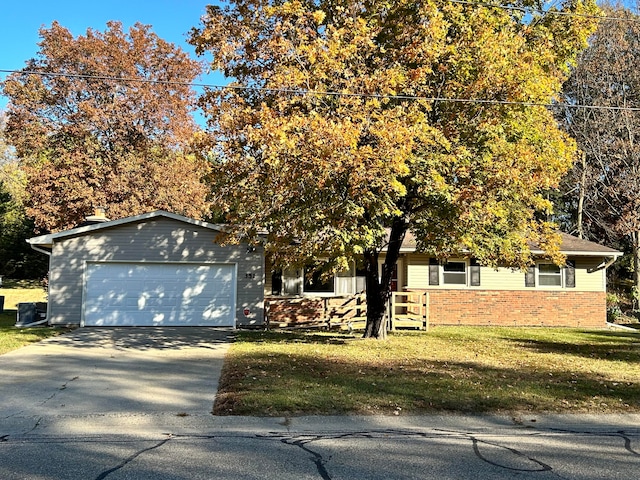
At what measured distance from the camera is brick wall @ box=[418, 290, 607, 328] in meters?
19.5

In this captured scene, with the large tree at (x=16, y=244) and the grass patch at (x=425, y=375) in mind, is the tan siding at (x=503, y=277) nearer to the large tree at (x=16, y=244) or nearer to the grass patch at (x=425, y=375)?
the grass patch at (x=425, y=375)

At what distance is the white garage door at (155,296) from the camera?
1706 cm

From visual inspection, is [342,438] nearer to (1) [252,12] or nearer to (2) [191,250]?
(1) [252,12]

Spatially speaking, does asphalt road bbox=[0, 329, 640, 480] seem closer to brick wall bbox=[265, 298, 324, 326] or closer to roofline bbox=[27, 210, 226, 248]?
roofline bbox=[27, 210, 226, 248]

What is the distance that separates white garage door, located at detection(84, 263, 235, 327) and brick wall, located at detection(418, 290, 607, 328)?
7473 millimetres

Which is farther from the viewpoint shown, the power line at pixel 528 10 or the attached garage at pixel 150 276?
the attached garage at pixel 150 276

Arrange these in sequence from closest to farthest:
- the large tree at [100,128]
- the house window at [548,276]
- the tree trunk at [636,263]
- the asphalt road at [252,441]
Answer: the asphalt road at [252,441], the house window at [548,276], the large tree at [100,128], the tree trunk at [636,263]

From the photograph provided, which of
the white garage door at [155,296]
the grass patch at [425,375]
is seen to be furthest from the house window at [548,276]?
the white garage door at [155,296]

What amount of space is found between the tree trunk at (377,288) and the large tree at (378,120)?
209 centimetres

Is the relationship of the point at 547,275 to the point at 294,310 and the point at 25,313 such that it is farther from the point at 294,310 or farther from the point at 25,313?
the point at 25,313

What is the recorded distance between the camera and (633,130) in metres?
27.3

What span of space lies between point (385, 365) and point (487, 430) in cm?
408

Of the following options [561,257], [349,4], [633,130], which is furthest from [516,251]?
[633,130]

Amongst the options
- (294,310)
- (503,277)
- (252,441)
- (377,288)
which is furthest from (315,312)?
(252,441)
